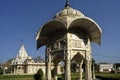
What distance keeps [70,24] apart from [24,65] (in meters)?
65.6

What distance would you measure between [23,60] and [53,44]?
6653 cm

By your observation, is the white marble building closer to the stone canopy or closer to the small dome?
the stone canopy

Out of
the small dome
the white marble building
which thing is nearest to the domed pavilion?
the small dome

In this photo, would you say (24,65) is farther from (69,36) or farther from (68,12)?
(69,36)

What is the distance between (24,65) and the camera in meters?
75.9

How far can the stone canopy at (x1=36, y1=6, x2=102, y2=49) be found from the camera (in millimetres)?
12531

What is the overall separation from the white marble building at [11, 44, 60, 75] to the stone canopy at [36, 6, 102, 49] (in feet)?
201

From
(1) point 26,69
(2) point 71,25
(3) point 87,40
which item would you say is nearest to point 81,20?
(2) point 71,25

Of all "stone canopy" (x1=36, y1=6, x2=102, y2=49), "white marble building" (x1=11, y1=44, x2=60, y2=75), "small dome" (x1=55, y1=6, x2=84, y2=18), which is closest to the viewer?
"stone canopy" (x1=36, y1=6, x2=102, y2=49)

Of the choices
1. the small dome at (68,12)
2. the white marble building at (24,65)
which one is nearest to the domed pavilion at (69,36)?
the small dome at (68,12)

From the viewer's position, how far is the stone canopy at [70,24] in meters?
12.5

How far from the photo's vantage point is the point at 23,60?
7831cm

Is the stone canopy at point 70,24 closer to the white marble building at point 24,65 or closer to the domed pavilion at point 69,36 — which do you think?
the domed pavilion at point 69,36

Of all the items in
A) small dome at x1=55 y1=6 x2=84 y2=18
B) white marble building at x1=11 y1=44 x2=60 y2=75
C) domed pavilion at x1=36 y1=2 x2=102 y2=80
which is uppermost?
small dome at x1=55 y1=6 x2=84 y2=18
